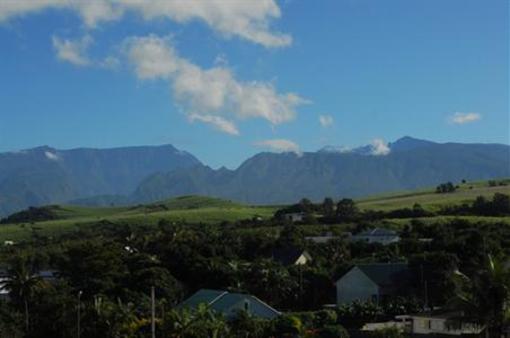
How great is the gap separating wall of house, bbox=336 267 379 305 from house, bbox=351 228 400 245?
2653 centimetres

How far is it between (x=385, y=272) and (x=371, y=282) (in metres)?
1.61

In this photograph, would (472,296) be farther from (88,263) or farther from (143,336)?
(88,263)

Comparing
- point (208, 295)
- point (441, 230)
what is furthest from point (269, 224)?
point (208, 295)

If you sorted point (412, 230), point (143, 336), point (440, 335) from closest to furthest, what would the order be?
point (440, 335) < point (143, 336) < point (412, 230)

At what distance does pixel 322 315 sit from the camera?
173ft

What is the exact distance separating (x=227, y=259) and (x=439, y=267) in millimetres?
22563

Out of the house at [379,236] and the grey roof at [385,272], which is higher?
the house at [379,236]

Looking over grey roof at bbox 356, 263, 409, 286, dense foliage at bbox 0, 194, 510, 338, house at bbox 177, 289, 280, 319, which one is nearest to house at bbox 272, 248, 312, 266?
dense foliage at bbox 0, 194, 510, 338

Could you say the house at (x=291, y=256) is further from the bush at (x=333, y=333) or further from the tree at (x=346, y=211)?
the tree at (x=346, y=211)

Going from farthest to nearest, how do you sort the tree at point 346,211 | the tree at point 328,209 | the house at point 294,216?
the tree at point 328,209, the house at point 294,216, the tree at point 346,211

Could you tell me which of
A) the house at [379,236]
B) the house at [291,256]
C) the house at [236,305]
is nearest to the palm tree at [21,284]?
the house at [236,305]

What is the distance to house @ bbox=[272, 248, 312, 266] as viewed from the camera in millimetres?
85838

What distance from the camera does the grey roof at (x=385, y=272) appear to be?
6588 centimetres

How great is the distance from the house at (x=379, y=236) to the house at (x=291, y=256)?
1004cm
